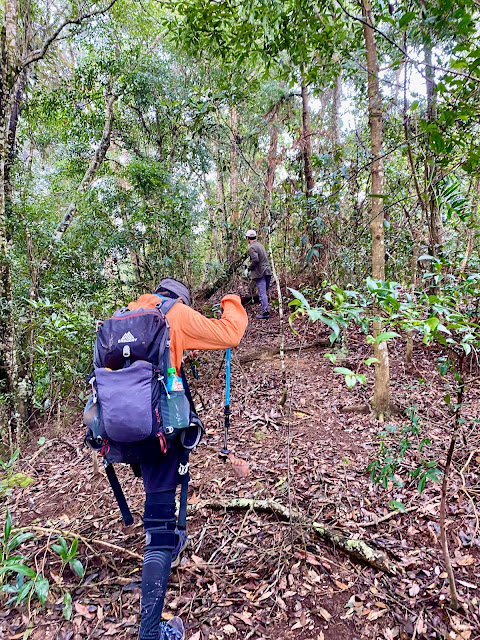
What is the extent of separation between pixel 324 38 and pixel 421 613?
4858 mm

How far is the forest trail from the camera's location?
81.2 inches

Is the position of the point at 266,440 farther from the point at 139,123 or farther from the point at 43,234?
the point at 139,123

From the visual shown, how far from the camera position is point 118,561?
256 cm

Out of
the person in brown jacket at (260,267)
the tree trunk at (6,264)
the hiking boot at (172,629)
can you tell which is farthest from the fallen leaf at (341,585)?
the person in brown jacket at (260,267)

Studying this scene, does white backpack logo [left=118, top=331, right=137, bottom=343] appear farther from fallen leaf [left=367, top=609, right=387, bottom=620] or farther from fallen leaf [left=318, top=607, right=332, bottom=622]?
fallen leaf [left=367, top=609, right=387, bottom=620]

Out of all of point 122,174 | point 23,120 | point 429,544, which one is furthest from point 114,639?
point 23,120

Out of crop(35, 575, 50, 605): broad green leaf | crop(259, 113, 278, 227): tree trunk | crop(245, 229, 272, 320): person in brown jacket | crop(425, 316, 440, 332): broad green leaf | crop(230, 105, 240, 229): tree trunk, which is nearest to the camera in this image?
crop(425, 316, 440, 332): broad green leaf

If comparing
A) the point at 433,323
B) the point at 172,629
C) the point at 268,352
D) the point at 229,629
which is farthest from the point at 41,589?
the point at 268,352

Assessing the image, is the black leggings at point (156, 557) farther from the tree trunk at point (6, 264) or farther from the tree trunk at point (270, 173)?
the tree trunk at point (270, 173)

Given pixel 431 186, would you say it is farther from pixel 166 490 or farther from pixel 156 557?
pixel 156 557

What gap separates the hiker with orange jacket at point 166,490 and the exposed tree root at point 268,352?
3.96 m

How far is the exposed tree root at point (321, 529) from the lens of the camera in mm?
2311

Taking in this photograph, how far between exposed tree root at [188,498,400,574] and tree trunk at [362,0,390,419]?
1.60 meters

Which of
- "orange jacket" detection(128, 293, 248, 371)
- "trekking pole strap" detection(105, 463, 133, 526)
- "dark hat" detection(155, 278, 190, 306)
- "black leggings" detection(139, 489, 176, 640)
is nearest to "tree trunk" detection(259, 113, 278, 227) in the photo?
"dark hat" detection(155, 278, 190, 306)
